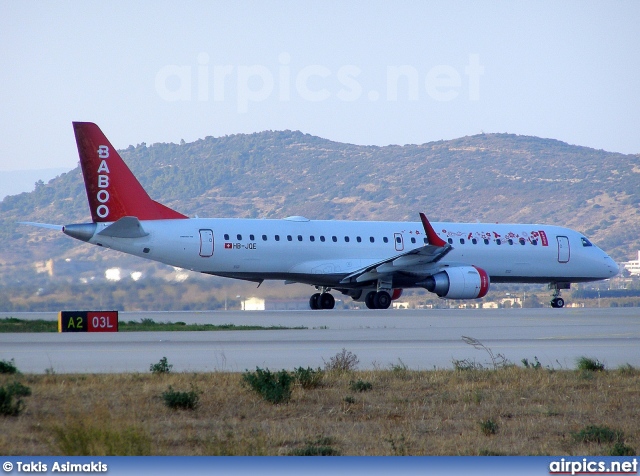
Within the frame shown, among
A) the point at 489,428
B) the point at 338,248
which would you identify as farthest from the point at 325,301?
the point at 489,428

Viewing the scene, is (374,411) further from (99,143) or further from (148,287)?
(148,287)

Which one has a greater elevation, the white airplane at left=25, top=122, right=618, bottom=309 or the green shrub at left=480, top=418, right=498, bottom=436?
the white airplane at left=25, top=122, right=618, bottom=309

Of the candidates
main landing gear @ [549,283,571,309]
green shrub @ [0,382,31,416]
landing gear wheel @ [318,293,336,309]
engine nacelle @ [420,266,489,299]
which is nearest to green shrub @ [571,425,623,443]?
green shrub @ [0,382,31,416]

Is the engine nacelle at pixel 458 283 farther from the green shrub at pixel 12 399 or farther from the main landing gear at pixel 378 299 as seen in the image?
the green shrub at pixel 12 399

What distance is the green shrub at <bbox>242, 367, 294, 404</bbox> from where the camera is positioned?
458 inches

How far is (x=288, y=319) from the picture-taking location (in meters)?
29.1

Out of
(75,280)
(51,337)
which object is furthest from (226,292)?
(51,337)

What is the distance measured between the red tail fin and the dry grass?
17862 mm

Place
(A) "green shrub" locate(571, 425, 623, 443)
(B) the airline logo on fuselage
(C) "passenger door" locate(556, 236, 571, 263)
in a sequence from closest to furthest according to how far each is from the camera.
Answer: (A) "green shrub" locate(571, 425, 623, 443) < (B) the airline logo on fuselage < (C) "passenger door" locate(556, 236, 571, 263)

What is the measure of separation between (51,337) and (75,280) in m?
14.2

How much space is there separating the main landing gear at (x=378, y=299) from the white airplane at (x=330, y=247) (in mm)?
37

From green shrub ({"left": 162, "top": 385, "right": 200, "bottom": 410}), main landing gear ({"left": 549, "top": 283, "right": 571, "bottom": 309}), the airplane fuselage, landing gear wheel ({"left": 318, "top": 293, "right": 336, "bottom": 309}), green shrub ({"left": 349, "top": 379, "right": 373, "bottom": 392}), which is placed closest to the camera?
green shrub ({"left": 162, "top": 385, "right": 200, "bottom": 410})

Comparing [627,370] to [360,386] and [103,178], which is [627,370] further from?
[103,178]

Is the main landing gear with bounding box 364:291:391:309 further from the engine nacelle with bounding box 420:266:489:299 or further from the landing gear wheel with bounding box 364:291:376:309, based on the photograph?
the engine nacelle with bounding box 420:266:489:299
